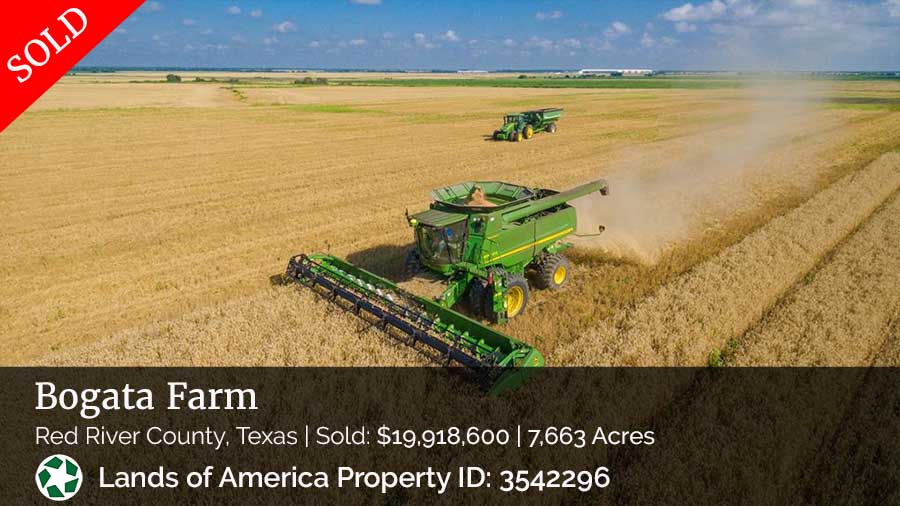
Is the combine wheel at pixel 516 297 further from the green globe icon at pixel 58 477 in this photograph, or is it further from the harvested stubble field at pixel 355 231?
the green globe icon at pixel 58 477

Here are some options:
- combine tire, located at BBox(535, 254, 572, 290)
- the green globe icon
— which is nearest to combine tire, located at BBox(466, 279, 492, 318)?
combine tire, located at BBox(535, 254, 572, 290)

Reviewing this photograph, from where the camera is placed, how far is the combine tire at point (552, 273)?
9086mm

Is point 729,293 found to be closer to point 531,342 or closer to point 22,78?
point 531,342

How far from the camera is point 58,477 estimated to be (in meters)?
5.03

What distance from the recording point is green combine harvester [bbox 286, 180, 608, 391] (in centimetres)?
645

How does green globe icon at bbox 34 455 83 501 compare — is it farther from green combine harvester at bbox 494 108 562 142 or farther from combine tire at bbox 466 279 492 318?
green combine harvester at bbox 494 108 562 142

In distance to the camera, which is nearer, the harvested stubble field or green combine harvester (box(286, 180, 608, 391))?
green combine harvester (box(286, 180, 608, 391))

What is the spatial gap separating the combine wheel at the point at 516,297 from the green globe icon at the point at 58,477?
5.39 meters

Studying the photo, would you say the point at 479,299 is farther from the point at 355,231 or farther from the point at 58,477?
the point at 355,231

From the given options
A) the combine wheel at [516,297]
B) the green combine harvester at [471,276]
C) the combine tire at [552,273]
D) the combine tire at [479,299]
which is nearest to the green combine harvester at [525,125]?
the green combine harvester at [471,276]

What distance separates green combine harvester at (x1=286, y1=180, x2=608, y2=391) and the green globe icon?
141 inches

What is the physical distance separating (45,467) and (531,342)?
5.44 metres

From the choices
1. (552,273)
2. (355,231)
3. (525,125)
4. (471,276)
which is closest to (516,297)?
(471,276)

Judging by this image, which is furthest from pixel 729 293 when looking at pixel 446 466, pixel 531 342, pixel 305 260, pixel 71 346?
pixel 71 346
